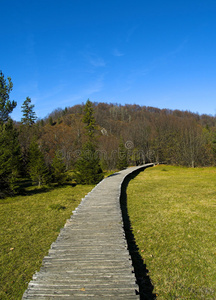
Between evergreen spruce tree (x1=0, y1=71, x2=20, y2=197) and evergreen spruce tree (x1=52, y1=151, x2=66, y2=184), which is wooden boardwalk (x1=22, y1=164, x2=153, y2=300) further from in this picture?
evergreen spruce tree (x1=52, y1=151, x2=66, y2=184)

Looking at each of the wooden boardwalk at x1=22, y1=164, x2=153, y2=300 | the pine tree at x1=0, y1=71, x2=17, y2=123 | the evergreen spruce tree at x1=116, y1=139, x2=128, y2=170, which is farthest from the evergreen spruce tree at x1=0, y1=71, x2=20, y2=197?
the evergreen spruce tree at x1=116, y1=139, x2=128, y2=170

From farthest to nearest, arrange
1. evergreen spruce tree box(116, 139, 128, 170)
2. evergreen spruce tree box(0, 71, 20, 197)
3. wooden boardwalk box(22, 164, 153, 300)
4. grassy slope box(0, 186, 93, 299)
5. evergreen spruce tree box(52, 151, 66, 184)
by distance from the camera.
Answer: evergreen spruce tree box(116, 139, 128, 170) → evergreen spruce tree box(52, 151, 66, 184) → evergreen spruce tree box(0, 71, 20, 197) → grassy slope box(0, 186, 93, 299) → wooden boardwalk box(22, 164, 153, 300)

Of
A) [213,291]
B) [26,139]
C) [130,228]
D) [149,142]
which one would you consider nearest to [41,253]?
[130,228]

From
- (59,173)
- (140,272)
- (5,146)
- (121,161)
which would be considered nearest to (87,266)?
(140,272)

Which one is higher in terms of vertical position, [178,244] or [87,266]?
[87,266]

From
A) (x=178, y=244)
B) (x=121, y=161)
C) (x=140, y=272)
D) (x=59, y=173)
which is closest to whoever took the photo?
(x=140, y=272)

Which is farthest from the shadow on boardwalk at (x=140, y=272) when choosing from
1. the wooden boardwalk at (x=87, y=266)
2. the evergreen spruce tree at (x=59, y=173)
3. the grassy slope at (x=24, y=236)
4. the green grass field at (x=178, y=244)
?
the evergreen spruce tree at (x=59, y=173)

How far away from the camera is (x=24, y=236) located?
702 cm

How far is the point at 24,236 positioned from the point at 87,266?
12.4ft

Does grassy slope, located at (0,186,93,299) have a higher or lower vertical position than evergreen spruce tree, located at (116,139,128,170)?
lower

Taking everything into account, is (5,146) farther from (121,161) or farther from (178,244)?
(121,161)

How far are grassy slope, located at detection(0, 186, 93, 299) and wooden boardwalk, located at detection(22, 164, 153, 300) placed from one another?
0.79 metres

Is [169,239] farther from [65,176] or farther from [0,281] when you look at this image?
[65,176]

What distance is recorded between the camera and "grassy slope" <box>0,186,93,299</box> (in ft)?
15.5
